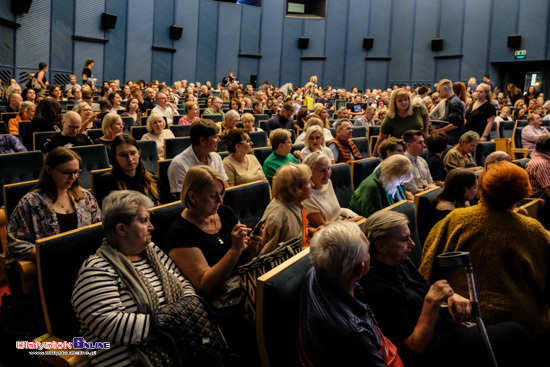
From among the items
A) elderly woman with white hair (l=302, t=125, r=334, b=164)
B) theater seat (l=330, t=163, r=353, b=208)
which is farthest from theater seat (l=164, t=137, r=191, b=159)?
theater seat (l=330, t=163, r=353, b=208)

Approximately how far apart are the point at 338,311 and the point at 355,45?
18409 mm

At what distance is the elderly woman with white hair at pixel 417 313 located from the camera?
1.73m

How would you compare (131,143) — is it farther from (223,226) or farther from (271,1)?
(271,1)

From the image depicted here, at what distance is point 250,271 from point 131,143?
5.18 feet

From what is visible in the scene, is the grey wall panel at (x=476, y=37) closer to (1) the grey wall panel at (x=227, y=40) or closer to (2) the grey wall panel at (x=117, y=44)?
(1) the grey wall panel at (x=227, y=40)

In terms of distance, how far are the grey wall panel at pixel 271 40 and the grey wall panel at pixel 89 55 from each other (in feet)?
20.8

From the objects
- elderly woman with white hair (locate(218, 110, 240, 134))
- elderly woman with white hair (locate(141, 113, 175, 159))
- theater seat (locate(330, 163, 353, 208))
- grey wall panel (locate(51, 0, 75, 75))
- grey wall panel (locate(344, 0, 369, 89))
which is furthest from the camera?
grey wall panel (locate(344, 0, 369, 89))

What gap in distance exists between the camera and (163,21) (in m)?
16.1

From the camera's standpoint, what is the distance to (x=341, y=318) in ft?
4.70

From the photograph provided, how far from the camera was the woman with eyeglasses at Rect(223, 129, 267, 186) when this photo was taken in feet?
12.1

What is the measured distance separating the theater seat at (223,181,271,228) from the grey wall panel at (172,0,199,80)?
48.5 feet

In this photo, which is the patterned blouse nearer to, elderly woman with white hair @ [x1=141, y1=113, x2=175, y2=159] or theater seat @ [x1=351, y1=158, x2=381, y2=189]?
theater seat @ [x1=351, y1=158, x2=381, y2=189]

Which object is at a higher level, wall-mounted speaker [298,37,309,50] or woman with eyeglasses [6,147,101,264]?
wall-mounted speaker [298,37,309,50]

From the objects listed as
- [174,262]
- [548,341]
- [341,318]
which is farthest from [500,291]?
[174,262]
